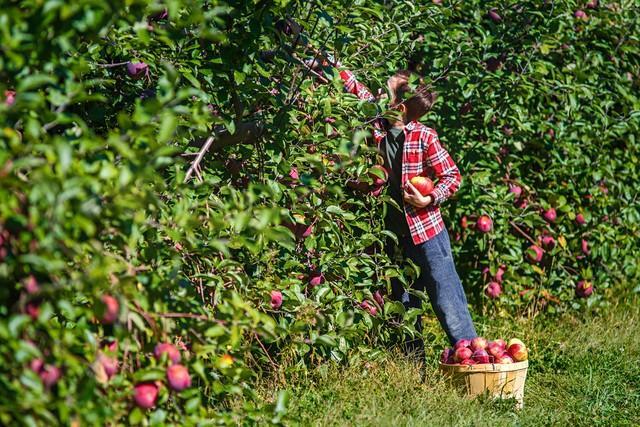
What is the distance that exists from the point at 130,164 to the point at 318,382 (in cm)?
152

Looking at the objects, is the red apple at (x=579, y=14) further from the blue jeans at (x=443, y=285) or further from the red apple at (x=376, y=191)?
the red apple at (x=376, y=191)

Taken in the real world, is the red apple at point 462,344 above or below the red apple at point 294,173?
below

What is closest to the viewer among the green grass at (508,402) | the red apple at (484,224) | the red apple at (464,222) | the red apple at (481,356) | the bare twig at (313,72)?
the green grass at (508,402)

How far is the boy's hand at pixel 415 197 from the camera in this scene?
11.9 feet

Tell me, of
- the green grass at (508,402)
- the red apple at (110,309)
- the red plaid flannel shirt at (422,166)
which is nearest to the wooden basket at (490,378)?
the green grass at (508,402)

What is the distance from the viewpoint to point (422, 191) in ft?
12.0

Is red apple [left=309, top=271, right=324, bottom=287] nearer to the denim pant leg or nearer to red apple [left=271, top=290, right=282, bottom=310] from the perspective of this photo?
red apple [left=271, top=290, right=282, bottom=310]

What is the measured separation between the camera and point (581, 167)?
486 centimetres

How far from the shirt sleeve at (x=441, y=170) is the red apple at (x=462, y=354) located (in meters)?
0.61

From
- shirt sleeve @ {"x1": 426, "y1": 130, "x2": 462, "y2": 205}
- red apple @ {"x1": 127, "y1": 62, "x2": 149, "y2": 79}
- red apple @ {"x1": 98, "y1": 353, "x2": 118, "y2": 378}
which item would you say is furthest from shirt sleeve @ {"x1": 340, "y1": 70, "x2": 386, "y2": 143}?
red apple @ {"x1": 98, "y1": 353, "x2": 118, "y2": 378}

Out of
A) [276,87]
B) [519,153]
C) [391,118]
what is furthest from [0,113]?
[519,153]

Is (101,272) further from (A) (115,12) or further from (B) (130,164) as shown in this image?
(A) (115,12)

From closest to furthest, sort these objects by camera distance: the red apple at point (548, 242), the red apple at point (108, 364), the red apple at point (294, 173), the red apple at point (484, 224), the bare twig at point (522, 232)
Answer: the red apple at point (108, 364), the red apple at point (294, 173), the red apple at point (484, 224), the bare twig at point (522, 232), the red apple at point (548, 242)

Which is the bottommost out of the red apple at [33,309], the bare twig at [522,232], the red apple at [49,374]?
the bare twig at [522,232]
